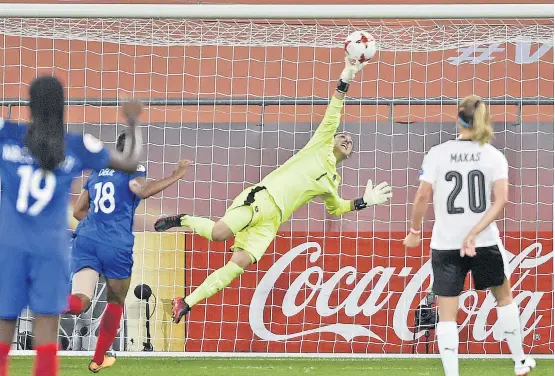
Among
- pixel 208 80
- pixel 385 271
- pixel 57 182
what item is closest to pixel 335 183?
pixel 385 271

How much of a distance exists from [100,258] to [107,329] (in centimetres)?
53

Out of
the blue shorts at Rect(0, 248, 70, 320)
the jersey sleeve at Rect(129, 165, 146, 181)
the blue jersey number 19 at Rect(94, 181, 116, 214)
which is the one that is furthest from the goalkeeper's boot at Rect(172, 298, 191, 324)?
the blue shorts at Rect(0, 248, 70, 320)

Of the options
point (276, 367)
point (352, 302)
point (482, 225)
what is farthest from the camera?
point (352, 302)

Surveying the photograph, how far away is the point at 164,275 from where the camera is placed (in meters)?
9.96

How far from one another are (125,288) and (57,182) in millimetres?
2858

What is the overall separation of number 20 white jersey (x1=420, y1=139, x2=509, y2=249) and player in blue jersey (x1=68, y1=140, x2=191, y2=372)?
216 cm

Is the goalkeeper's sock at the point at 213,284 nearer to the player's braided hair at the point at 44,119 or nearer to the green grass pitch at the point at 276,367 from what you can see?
the green grass pitch at the point at 276,367

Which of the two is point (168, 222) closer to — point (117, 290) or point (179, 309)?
point (179, 309)

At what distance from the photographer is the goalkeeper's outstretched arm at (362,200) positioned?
8.82 meters

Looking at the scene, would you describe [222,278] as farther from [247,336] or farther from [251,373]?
[247,336]

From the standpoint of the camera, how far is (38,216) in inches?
187

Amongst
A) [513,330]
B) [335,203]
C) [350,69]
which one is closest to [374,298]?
[335,203]

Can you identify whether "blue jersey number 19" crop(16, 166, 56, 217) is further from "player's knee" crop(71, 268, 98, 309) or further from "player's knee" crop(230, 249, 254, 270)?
"player's knee" crop(230, 249, 254, 270)

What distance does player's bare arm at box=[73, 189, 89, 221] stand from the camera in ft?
25.3
